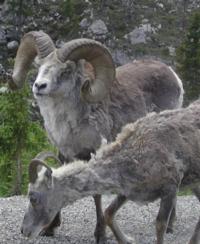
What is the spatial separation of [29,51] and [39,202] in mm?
3413

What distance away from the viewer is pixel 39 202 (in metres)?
9.97

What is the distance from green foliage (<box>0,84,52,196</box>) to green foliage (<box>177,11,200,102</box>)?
3310cm

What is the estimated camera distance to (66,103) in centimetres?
1154

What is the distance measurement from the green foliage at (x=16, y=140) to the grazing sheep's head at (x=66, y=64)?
5.31m

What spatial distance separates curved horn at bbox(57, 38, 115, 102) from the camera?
11453 millimetres

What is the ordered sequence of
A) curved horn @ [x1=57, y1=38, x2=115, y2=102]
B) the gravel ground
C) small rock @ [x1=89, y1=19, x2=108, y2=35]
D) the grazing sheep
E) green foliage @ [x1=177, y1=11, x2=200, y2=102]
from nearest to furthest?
the grazing sheep
curved horn @ [x1=57, y1=38, x2=115, y2=102]
the gravel ground
green foliage @ [x1=177, y1=11, x2=200, y2=102]
small rock @ [x1=89, y1=19, x2=108, y2=35]

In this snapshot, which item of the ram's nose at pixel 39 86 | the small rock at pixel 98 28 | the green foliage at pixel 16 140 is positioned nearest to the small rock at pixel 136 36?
the small rock at pixel 98 28

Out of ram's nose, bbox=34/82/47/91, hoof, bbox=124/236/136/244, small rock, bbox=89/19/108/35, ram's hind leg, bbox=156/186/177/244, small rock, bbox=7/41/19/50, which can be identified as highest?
ram's nose, bbox=34/82/47/91

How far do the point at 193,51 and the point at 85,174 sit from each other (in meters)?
45.5

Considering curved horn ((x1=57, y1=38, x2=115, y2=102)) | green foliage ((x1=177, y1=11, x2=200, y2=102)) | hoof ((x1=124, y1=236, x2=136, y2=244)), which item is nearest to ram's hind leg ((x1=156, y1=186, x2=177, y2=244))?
hoof ((x1=124, y1=236, x2=136, y2=244))

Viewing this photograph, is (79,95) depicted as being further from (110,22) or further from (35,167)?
(110,22)

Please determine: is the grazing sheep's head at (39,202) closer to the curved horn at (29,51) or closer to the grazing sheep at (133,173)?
the grazing sheep at (133,173)

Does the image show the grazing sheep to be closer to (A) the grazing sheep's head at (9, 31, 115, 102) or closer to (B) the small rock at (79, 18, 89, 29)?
(A) the grazing sheep's head at (9, 31, 115, 102)

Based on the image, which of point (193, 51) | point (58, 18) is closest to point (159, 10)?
point (58, 18)
